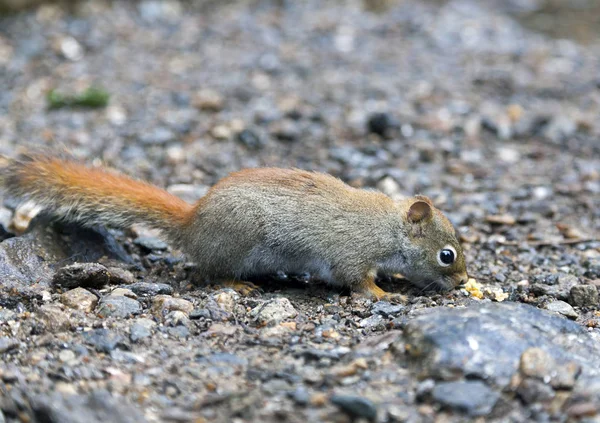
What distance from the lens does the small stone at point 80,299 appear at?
15.2 feet

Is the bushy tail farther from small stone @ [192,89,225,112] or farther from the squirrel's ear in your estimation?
small stone @ [192,89,225,112]

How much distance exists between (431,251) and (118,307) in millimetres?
2065

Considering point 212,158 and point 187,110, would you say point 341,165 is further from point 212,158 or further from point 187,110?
point 187,110

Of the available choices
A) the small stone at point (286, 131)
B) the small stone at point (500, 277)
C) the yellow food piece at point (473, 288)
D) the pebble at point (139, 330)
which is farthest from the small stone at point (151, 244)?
the small stone at point (286, 131)

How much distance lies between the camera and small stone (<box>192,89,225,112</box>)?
8.99 metres

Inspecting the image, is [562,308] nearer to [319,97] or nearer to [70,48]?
[319,97]

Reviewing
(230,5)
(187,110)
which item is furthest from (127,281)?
(230,5)

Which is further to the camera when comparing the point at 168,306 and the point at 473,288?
the point at 473,288

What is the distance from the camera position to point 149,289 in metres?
4.98

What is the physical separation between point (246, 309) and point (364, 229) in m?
1.00

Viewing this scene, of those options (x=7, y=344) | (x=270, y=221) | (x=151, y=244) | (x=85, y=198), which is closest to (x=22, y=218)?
(x=85, y=198)

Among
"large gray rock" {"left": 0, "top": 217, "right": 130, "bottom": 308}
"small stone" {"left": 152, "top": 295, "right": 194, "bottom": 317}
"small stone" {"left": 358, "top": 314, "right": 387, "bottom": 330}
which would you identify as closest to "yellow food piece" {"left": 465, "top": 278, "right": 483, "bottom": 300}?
"small stone" {"left": 358, "top": 314, "right": 387, "bottom": 330}

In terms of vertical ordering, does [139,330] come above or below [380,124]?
below

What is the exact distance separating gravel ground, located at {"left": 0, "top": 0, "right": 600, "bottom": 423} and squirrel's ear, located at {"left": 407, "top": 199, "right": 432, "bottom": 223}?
0.51 m
